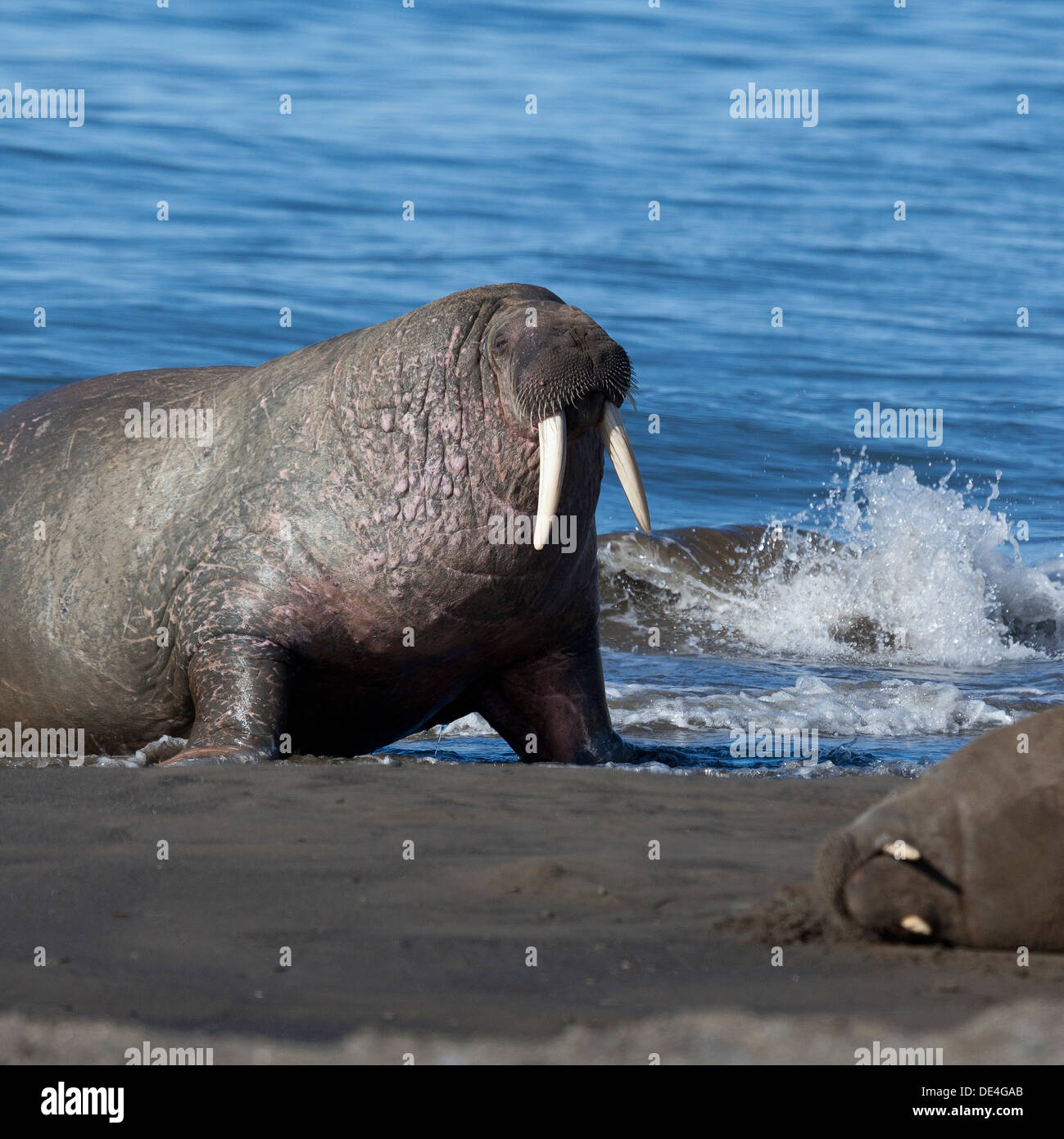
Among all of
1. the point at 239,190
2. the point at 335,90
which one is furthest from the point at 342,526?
the point at 335,90

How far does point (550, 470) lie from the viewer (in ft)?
19.2

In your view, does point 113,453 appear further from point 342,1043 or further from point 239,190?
point 239,190

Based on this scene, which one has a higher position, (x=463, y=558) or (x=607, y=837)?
(x=463, y=558)

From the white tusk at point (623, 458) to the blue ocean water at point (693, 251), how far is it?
4.38 ft

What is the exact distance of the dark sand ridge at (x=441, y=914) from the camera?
3.21 meters

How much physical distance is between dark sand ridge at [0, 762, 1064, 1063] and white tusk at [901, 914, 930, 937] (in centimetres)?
5

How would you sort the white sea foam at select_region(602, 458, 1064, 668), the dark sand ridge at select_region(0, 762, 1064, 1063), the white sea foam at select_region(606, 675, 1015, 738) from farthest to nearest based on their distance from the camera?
the white sea foam at select_region(602, 458, 1064, 668) < the white sea foam at select_region(606, 675, 1015, 738) < the dark sand ridge at select_region(0, 762, 1064, 1063)

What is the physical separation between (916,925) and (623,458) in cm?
259

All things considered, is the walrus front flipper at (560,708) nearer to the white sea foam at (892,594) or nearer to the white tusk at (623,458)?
the white tusk at (623,458)

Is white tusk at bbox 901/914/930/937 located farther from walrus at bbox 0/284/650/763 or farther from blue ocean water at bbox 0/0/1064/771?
blue ocean water at bbox 0/0/1064/771

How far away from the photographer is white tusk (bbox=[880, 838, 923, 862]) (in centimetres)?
355

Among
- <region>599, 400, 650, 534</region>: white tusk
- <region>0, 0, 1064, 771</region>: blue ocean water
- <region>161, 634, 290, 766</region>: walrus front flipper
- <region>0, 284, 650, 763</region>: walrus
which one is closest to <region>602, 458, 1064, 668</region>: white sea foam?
<region>0, 0, 1064, 771</region>: blue ocean water
